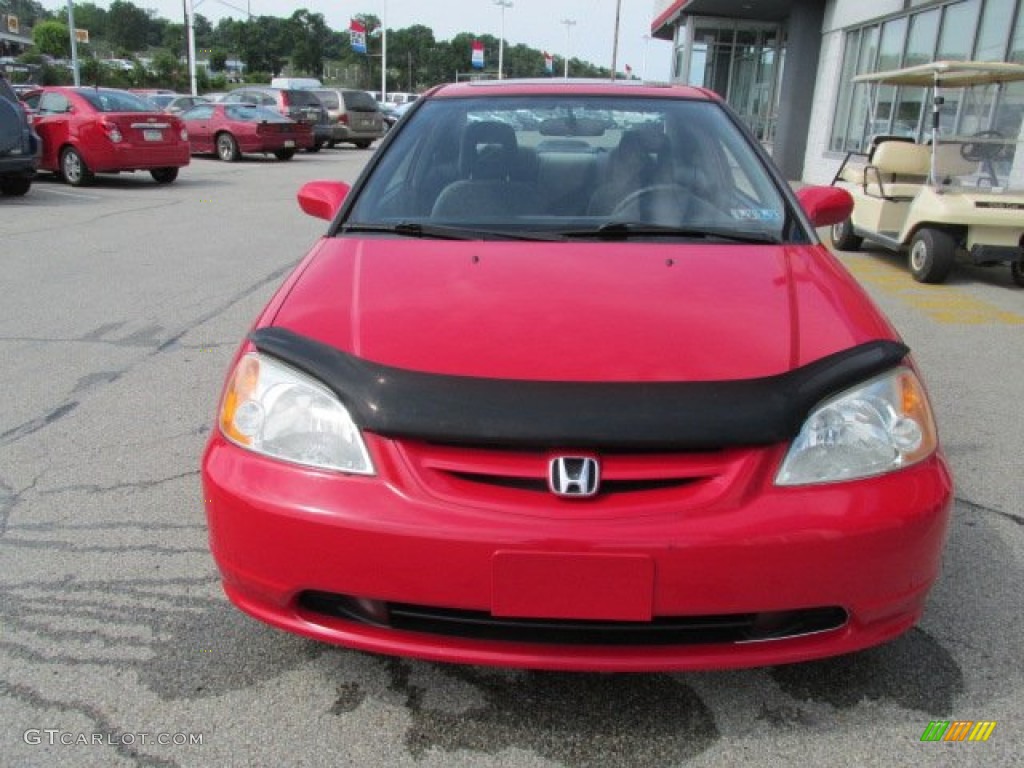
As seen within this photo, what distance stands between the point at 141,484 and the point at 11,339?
8.86 feet

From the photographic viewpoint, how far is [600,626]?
1.84 meters

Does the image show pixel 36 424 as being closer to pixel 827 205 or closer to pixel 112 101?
pixel 827 205

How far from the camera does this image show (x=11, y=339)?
535 cm

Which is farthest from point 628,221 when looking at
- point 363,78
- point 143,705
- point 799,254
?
point 363,78

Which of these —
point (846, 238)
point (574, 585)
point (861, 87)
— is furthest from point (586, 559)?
point (861, 87)

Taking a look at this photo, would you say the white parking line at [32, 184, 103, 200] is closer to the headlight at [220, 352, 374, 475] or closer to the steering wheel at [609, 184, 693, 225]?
the steering wheel at [609, 184, 693, 225]

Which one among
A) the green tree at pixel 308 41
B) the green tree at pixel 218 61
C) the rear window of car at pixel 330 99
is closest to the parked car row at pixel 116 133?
the rear window of car at pixel 330 99

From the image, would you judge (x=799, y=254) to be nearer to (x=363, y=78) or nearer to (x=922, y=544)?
(x=922, y=544)

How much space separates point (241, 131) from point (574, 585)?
20197 mm

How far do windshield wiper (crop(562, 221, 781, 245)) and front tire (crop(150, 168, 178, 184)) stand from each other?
45.6ft

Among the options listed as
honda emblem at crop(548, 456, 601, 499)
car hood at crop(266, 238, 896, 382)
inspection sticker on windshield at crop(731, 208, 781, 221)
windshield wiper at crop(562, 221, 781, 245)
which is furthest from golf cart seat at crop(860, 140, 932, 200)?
honda emblem at crop(548, 456, 601, 499)

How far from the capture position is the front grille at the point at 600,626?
6.04ft

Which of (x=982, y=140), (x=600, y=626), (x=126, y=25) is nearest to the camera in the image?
(x=600, y=626)
